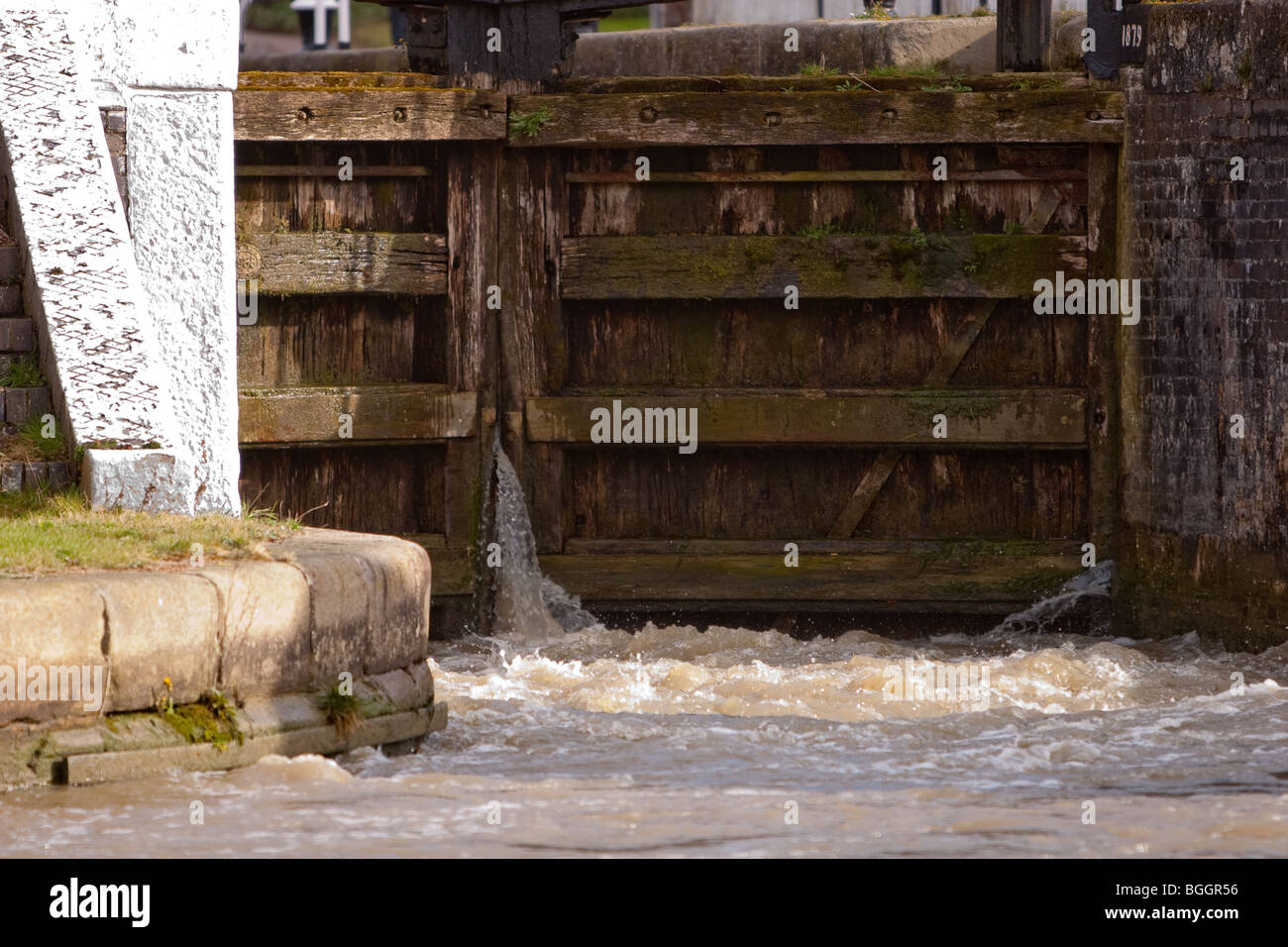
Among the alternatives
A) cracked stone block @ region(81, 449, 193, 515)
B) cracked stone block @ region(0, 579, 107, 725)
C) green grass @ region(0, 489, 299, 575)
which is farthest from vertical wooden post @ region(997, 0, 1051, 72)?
cracked stone block @ region(0, 579, 107, 725)

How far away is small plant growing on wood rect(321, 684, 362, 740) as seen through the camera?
570cm

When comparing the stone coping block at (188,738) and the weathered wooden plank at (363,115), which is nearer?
the stone coping block at (188,738)

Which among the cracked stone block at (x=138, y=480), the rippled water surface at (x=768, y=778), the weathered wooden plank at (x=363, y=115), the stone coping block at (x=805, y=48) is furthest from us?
the stone coping block at (x=805, y=48)

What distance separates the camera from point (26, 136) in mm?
7074

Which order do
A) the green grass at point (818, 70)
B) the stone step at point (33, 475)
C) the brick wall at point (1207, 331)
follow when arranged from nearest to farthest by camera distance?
the stone step at point (33, 475)
the brick wall at point (1207, 331)
the green grass at point (818, 70)

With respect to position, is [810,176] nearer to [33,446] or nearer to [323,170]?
[323,170]

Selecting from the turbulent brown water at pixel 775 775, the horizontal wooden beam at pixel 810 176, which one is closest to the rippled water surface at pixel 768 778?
the turbulent brown water at pixel 775 775

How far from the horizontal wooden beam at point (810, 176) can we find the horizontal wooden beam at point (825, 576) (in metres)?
1.88

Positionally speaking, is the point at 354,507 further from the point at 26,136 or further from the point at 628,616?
the point at 26,136

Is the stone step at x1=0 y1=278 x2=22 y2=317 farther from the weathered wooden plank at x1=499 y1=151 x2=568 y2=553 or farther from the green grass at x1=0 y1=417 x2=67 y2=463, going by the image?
the weathered wooden plank at x1=499 y1=151 x2=568 y2=553

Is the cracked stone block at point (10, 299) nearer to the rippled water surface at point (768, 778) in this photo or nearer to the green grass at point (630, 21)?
the rippled water surface at point (768, 778)

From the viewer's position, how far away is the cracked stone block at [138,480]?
6348 mm

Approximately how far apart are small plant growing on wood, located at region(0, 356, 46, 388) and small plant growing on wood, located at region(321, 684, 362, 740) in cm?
206

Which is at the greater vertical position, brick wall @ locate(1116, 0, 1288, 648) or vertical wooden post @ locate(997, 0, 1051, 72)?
vertical wooden post @ locate(997, 0, 1051, 72)
